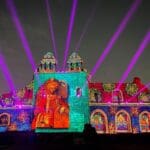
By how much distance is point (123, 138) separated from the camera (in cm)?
1036

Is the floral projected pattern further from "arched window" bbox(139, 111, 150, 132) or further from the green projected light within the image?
the green projected light

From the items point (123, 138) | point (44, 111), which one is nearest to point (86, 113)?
point (44, 111)

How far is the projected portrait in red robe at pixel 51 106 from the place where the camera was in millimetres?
37406

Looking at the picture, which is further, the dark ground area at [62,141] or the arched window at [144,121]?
the arched window at [144,121]

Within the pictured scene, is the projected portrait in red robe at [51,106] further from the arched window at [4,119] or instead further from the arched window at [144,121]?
the arched window at [144,121]

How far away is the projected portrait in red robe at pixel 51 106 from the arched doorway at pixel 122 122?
6543 mm

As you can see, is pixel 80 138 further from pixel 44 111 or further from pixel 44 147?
pixel 44 111

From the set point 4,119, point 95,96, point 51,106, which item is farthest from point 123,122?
point 4,119

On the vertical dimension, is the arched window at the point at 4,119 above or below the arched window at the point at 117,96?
below

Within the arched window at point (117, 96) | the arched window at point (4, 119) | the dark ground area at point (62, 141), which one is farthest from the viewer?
the arched window at point (117, 96)

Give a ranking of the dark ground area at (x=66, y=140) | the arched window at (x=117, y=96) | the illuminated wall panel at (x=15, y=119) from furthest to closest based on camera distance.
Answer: the arched window at (x=117, y=96)
the illuminated wall panel at (x=15, y=119)
the dark ground area at (x=66, y=140)

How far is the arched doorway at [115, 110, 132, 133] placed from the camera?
38219 mm

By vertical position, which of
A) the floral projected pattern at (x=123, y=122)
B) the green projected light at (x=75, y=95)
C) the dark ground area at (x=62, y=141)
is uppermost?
the green projected light at (x=75, y=95)

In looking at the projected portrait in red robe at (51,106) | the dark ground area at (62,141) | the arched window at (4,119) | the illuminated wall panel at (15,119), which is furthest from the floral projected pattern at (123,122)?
the dark ground area at (62,141)
